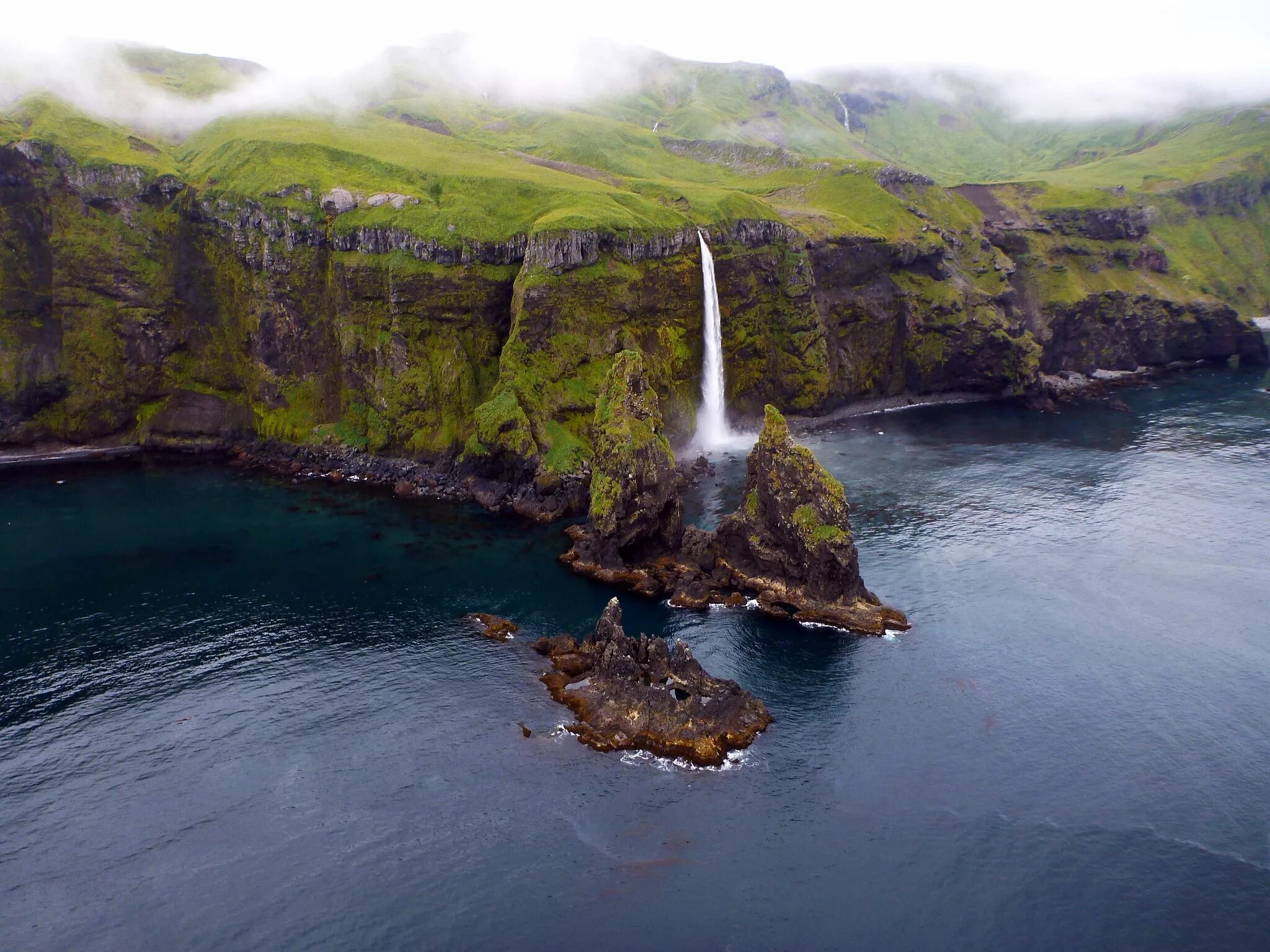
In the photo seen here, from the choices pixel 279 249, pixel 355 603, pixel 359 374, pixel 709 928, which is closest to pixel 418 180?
pixel 279 249

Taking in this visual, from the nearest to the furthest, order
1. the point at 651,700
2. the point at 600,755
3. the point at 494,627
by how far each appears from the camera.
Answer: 1. the point at 600,755
2. the point at 651,700
3. the point at 494,627

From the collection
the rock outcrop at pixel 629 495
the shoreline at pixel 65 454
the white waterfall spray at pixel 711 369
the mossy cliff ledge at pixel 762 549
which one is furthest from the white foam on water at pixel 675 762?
the shoreline at pixel 65 454

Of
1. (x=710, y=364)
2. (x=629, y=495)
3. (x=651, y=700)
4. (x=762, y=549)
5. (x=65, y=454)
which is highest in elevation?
(x=710, y=364)

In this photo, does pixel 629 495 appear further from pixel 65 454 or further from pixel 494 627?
pixel 65 454

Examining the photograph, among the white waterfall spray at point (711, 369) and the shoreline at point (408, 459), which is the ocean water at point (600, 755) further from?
the white waterfall spray at point (711, 369)

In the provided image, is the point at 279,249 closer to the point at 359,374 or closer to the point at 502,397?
the point at 359,374

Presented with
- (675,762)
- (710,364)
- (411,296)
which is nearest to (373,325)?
(411,296)

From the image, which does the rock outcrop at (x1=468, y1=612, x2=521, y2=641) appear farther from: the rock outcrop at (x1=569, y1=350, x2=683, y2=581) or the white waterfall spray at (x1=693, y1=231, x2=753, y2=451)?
the white waterfall spray at (x1=693, y1=231, x2=753, y2=451)
